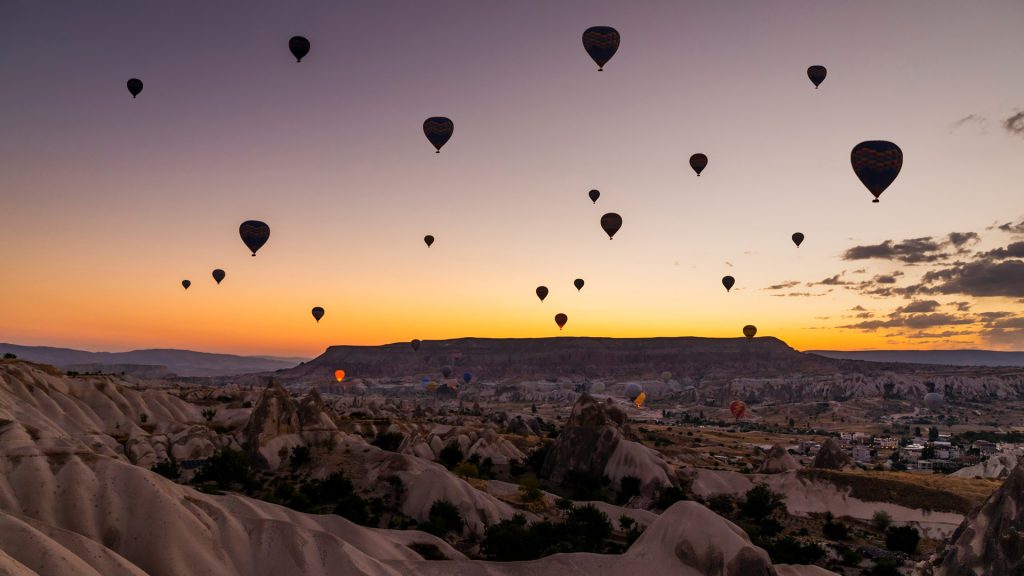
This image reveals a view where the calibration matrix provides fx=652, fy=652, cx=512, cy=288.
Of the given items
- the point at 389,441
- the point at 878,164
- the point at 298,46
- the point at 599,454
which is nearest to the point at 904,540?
the point at 599,454

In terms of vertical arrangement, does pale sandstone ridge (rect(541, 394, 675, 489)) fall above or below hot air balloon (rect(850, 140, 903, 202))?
below

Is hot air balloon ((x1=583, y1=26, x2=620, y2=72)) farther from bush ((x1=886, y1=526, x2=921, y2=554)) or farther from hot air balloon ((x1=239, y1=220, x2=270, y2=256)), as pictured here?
bush ((x1=886, y1=526, x2=921, y2=554))

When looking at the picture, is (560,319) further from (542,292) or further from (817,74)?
(817,74)

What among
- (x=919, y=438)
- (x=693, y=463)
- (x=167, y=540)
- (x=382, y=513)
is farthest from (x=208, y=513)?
(x=919, y=438)

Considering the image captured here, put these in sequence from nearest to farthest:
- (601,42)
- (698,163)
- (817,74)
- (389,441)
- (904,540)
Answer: (904,540), (601,42), (817,74), (698,163), (389,441)

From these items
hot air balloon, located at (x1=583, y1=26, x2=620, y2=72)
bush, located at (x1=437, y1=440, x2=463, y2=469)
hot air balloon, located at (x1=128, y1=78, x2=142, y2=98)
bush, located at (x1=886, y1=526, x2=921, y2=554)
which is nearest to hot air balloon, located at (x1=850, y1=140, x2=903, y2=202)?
hot air balloon, located at (x1=583, y1=26, x2=620, y2=72)
